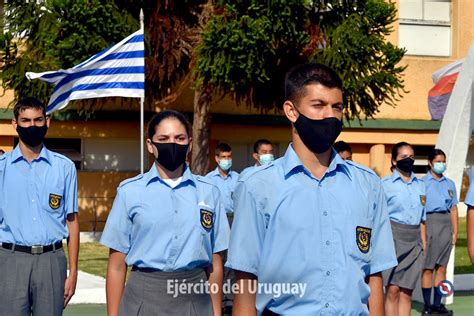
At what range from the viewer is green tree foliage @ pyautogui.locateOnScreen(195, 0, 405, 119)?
18.9m

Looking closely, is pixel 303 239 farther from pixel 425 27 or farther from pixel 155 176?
pixel 425 27

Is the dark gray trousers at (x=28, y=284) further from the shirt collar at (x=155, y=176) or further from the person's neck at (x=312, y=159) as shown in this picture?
the person's neck at (x=312, y=159)


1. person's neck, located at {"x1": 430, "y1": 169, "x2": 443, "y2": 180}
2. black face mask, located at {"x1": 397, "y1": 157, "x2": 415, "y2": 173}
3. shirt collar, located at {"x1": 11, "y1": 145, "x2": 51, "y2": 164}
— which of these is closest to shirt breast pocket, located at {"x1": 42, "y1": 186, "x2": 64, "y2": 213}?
shirt collar, located at {"x1": 11, "y1": 145, "x2": 51, "y2": 164}

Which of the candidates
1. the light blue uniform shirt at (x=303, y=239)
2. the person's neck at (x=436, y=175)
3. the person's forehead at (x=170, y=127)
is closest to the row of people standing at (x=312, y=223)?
the light blue uniform shirt at (x=303, y=239)

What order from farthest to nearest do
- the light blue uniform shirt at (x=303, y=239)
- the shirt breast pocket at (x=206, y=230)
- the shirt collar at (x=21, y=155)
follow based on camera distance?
1. the shirt collar at (x=21, y=155)
2. the shirt breast pocket at (x=206, y=230)
3. the light blue uniform shirt at (x=303, y=239)

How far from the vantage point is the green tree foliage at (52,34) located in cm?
1903

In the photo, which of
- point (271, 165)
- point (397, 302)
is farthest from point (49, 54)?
point (271, 165)

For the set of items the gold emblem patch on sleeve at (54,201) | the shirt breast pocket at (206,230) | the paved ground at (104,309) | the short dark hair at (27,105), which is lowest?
the paved ground at (104,309)

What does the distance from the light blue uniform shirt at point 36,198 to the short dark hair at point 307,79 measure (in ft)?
12.0

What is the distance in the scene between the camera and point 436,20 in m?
29.0

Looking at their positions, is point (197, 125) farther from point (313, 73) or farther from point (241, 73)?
point (313, 73)

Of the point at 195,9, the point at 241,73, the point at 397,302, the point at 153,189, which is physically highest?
the point at 195,9

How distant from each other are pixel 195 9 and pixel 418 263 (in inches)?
447

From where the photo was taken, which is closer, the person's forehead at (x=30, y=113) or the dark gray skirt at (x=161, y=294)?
the dark gray skirt at (x=161, y=294)
